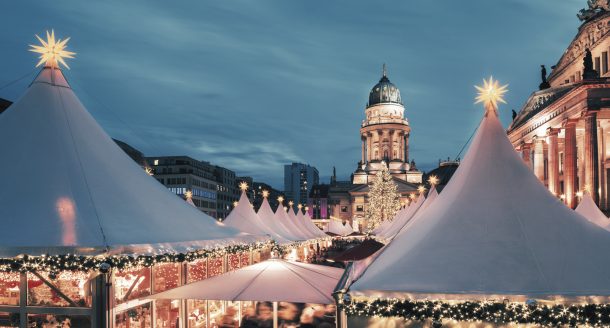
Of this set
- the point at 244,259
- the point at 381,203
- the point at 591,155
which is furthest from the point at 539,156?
the point at 244,259

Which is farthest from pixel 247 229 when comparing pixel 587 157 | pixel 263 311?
pixel 587 157

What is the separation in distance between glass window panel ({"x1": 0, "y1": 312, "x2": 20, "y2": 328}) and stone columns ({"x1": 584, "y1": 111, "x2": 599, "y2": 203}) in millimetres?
36095

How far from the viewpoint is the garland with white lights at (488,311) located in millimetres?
6883

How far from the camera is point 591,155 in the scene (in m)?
36.3

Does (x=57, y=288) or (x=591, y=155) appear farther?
(x=591, y=155)

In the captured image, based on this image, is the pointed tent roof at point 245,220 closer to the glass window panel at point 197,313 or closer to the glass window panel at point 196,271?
the glass window panel at point 196,271

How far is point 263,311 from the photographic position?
17594 millimetres

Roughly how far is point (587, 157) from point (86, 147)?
3577 centimetres

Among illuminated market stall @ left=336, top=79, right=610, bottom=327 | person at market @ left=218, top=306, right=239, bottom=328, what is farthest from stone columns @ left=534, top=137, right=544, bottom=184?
illuminated market stall @ left=336, top=79, right=610, bottom=327

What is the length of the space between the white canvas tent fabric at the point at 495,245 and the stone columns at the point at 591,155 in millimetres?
31636

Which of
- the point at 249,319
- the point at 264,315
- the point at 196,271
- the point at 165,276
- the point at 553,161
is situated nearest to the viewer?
the point at 165,276

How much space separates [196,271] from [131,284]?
16.3ft

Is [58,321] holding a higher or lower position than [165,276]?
lower

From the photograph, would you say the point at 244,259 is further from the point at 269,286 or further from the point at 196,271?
the point at 269,286
